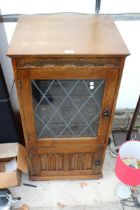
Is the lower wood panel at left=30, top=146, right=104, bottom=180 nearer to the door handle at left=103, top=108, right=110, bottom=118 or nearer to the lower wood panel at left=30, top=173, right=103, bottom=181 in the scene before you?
the lower wood panel at left=30, top=173, right=103, bottom=181

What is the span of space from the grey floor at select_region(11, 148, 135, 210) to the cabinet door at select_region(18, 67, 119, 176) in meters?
0.18

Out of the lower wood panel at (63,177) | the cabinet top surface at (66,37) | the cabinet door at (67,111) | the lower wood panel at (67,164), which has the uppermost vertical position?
the cabinet top surface at (66,37)

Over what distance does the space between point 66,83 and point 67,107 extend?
0.16 metres

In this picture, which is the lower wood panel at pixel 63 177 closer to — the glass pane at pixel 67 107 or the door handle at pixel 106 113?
the glass pane at pixel 67 107

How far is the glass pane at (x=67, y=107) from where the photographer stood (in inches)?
44.0

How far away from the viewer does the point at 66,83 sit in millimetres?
1109

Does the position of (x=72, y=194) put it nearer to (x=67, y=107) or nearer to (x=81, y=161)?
(x=81, y=161)

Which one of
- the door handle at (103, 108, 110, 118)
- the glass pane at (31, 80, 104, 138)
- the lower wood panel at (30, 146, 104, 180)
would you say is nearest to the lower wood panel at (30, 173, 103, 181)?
the lower wood panel at (30, 146, 104, 180)

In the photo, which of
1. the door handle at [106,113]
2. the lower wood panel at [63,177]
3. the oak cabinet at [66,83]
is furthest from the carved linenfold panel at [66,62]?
the lower wood panel at [63,177]

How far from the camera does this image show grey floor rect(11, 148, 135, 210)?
1.49 metres
